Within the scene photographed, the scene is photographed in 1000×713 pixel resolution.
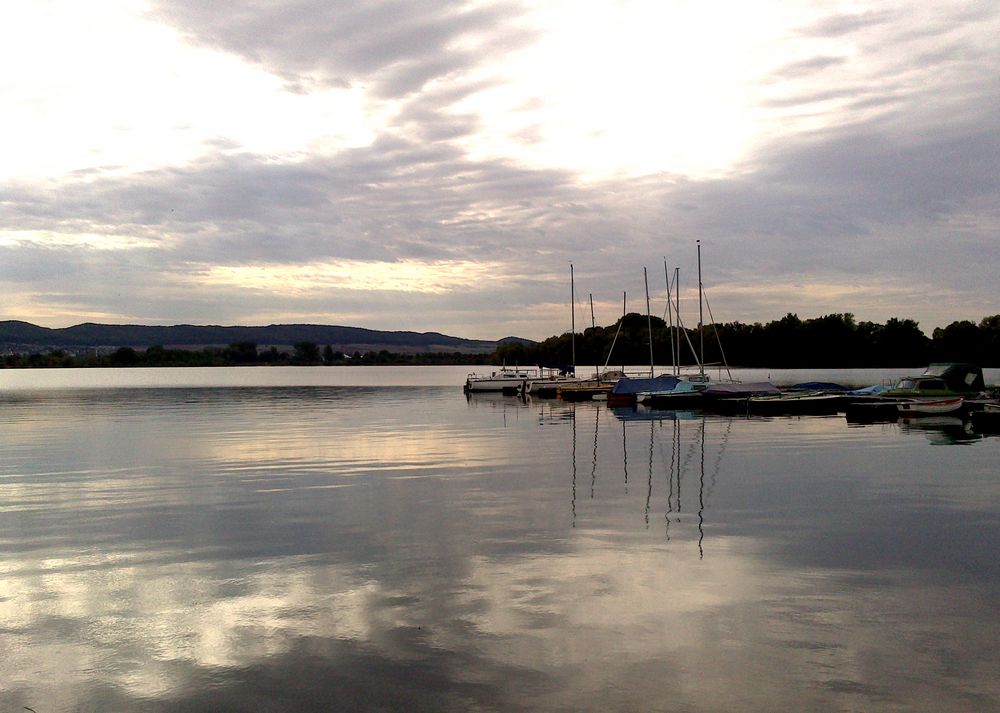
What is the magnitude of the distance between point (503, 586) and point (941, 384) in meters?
56.5

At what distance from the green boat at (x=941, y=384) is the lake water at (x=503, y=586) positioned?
28806 millimetres

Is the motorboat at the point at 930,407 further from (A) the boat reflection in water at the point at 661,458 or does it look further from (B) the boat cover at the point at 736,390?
(B) the boat cover at the point at 736,390

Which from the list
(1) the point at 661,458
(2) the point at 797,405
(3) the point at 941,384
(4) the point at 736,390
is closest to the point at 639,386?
(4) the point at 736,390

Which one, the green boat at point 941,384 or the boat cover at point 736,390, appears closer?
the green boat at point 941,384

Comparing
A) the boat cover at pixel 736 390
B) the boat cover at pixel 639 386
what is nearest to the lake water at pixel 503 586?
the boat cover at pixel 736 390

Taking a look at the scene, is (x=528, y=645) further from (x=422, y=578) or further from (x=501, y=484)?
(x=501, y=484)

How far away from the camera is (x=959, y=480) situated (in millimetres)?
29594

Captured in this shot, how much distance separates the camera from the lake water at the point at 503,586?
1093cm

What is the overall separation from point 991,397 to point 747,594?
57.9 metres

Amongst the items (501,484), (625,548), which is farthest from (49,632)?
(501,484)

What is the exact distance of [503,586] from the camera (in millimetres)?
15695

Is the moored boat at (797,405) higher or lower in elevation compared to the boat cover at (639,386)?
lower

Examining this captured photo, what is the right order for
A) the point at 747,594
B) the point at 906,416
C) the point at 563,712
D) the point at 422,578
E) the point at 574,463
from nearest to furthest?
the point at 563,712
the point at 747,594
the point at 422,578
the point at 574,463
the point at 906,416

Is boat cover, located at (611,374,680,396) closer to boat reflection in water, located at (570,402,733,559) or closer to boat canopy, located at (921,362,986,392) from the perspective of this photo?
boat reflection in water, located at (570,402,733,559)
